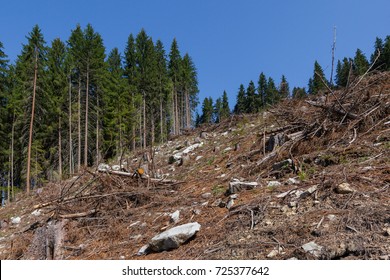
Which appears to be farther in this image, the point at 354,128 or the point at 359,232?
the point at 354,128

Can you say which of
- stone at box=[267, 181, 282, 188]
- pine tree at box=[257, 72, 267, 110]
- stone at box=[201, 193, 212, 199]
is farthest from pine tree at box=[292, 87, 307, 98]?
pine tree at box=[257, 72, 267, 110]

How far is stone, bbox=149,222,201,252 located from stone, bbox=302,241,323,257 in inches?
52.5

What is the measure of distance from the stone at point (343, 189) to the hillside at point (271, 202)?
11 millimetres

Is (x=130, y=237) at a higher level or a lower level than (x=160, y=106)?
lower

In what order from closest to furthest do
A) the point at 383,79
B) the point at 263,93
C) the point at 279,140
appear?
the point at 279,140 < the point at 383,79 < the point at 263,93

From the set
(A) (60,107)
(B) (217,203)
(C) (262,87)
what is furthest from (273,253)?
(C) (262,87)

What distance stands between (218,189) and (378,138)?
2.76m

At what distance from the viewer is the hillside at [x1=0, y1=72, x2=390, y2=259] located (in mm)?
2631

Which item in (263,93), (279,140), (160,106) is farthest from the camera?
(263,93)

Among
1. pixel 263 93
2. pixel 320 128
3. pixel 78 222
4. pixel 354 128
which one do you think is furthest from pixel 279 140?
pixel 263 93

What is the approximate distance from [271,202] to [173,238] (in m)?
1.29

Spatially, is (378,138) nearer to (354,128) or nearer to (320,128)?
(354,128)

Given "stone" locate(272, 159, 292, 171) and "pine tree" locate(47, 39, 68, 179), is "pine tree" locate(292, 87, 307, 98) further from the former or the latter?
"pine tree" locate(47, 39, 68, 179)

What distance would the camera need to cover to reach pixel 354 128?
5.06 meters
